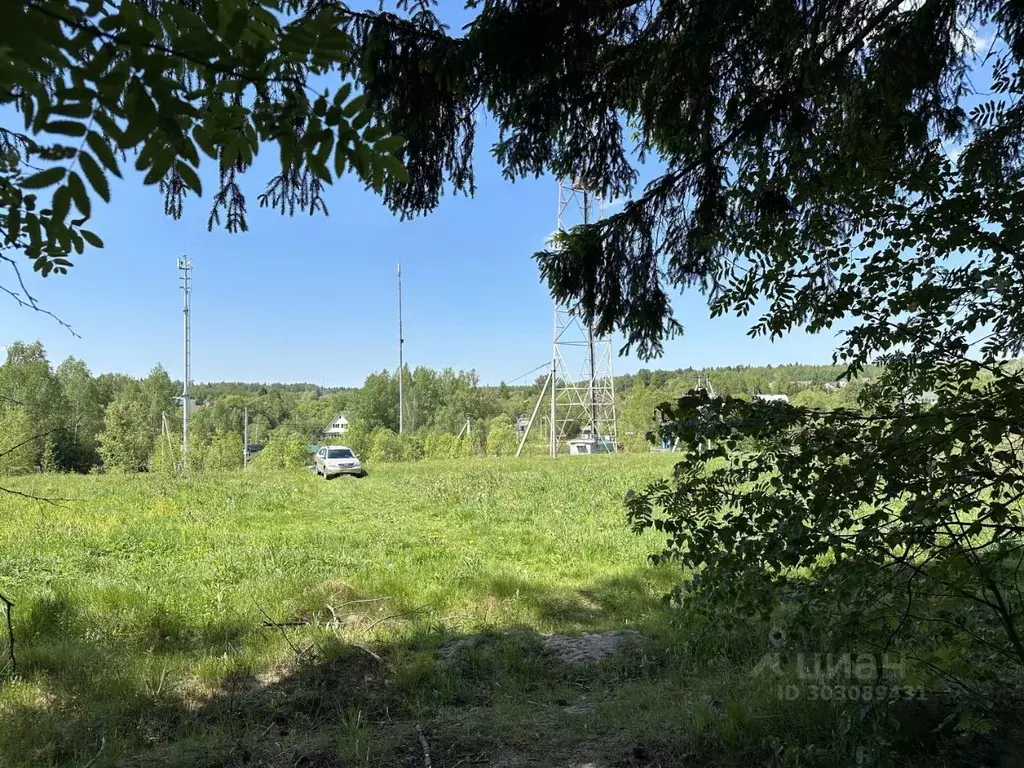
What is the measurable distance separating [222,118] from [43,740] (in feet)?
11.2

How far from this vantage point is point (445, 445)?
33531 millimetres

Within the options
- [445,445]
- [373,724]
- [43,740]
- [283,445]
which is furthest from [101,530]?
[283,445]

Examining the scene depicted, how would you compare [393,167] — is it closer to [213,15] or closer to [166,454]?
[213,15]

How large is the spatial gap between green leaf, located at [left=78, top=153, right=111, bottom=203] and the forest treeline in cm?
249

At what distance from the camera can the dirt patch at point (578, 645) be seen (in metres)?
4.14

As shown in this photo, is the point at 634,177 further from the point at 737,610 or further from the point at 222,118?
the point at 222,118

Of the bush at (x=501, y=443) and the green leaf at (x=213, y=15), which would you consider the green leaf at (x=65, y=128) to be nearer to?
the green leaf at (x=213, y=15)

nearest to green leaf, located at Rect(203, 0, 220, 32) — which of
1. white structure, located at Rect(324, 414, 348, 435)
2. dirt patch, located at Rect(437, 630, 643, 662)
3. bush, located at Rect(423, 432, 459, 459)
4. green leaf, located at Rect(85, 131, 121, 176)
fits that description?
green leaf, located at Rect(85, 131, 121, 176)

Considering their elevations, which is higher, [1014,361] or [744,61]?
[744,61]

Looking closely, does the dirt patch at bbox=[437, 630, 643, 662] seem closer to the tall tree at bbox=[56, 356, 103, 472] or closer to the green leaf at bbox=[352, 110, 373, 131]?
the green leaf at bbox=[352, 110, 373, 131]

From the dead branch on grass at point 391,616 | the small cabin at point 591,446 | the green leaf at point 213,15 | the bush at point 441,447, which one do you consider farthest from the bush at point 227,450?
the green leaf at point 213,15

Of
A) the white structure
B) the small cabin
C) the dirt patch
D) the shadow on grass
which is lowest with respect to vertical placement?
the dirt patch

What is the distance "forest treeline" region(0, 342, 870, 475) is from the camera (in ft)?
25.6

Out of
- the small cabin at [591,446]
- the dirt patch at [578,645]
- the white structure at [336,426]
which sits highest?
the white structure at [336,426]
